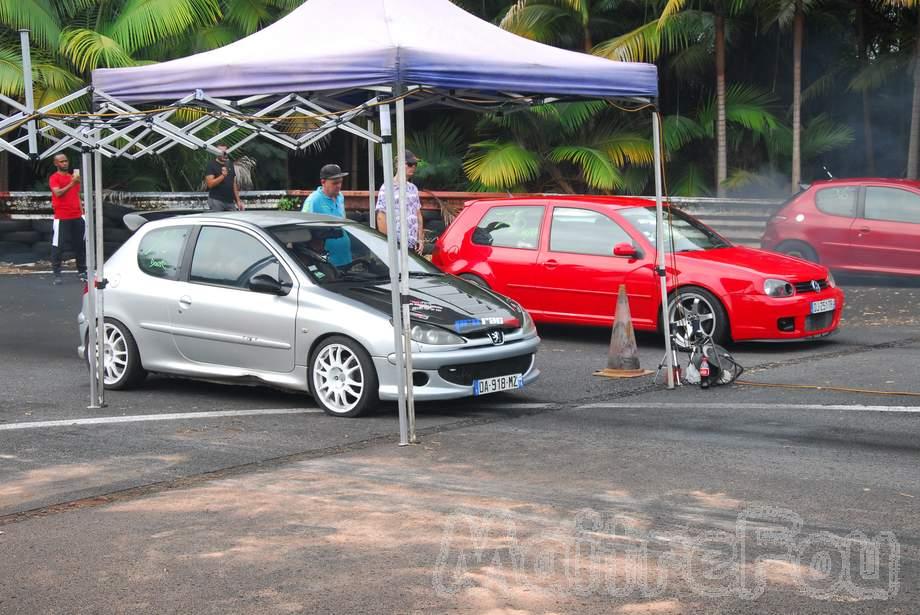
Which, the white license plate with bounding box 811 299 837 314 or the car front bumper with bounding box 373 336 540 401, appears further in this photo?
the white license plate with bounding box 811 299 837 314

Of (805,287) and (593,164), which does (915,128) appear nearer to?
(593,164)

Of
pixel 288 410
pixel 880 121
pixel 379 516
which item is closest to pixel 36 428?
pixel 288 410

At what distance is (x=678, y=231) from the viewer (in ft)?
45.4

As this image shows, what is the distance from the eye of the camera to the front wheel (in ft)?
42.0

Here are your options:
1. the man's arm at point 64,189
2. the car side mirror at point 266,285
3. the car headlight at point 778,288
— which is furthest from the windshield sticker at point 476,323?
the man's arm at point 64,189

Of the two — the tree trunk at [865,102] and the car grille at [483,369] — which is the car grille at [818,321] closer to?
the car grille at [483,369]

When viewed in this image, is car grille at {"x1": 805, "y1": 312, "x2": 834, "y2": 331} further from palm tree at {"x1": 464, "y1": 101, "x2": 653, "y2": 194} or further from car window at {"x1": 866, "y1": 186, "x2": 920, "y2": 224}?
palm tree at {"x1": 464, "y1": 101, "x2": 653, "y2": 194}

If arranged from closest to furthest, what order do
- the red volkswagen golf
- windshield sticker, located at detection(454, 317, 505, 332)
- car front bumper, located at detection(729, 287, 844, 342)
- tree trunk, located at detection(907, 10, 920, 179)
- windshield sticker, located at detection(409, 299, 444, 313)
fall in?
1. windshield sticker, located at detection(454, 317, 505, 332)
2. windshield sticker, located at detection(409, 299, 444, 313)
3. car front bumper, located at detection(729, 287, 844, 342)
4. the red volkswagen golf
5. tree trunk, located at detection(907, 10, 920, 179)

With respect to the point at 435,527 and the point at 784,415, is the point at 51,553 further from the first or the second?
the point at 784,415

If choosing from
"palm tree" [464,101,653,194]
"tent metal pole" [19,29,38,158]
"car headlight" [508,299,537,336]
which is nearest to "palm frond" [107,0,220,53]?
"palm tree" [464,101,653,194]

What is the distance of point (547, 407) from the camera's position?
33.2ft

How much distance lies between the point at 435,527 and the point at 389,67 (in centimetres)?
354

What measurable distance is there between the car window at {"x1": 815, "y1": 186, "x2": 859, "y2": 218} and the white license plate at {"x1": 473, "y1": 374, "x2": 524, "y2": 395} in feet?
30.5

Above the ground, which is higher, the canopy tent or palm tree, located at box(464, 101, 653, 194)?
palm tree, located at box(464, 101, 653, 194)
